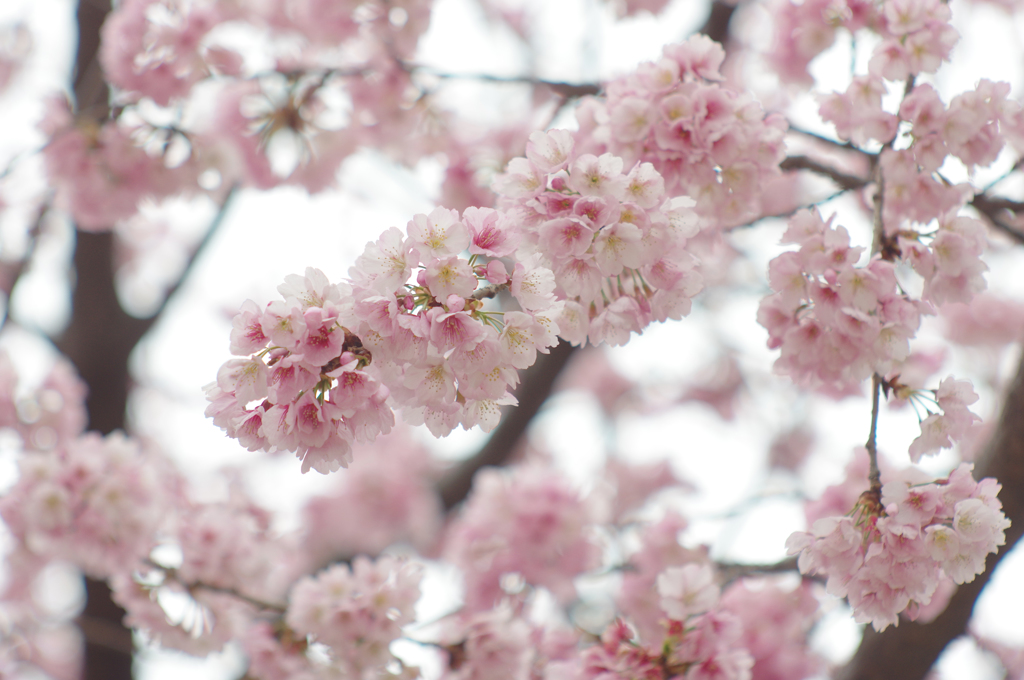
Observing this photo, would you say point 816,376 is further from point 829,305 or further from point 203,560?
point 203,560

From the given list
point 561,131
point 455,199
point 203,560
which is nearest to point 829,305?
point 561,131

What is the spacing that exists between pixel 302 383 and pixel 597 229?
1.74 feet

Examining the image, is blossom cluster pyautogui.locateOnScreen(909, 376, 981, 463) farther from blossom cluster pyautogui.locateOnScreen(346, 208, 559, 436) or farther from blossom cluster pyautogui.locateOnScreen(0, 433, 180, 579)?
blossom cluster pyautogui.locateOnScreen(0, 433, 180, 579)

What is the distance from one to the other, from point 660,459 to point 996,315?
296 centimetres

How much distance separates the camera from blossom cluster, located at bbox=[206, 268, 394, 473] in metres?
1.11

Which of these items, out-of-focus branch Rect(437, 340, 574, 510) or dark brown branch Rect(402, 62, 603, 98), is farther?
out-of-focus branch Rect(437, 340, 574, 510)

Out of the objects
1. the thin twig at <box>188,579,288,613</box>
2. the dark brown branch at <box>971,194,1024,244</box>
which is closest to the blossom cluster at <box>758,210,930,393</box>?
the dark brown branch at <box>971,194,1024,244</box>

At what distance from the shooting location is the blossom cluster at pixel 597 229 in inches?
47.2

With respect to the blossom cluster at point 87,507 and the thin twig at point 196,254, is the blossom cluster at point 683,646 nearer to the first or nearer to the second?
the blossom cluster at point 87,507

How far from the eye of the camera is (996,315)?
5.48m

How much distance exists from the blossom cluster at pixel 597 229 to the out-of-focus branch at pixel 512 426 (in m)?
2.18

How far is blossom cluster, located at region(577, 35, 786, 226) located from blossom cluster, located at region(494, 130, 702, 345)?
33cm

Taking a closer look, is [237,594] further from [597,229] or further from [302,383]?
[597,229]

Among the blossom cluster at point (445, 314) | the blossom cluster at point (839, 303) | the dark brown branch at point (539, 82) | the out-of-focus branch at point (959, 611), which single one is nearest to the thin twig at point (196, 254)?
the dark brown branch at point (539, 82)
